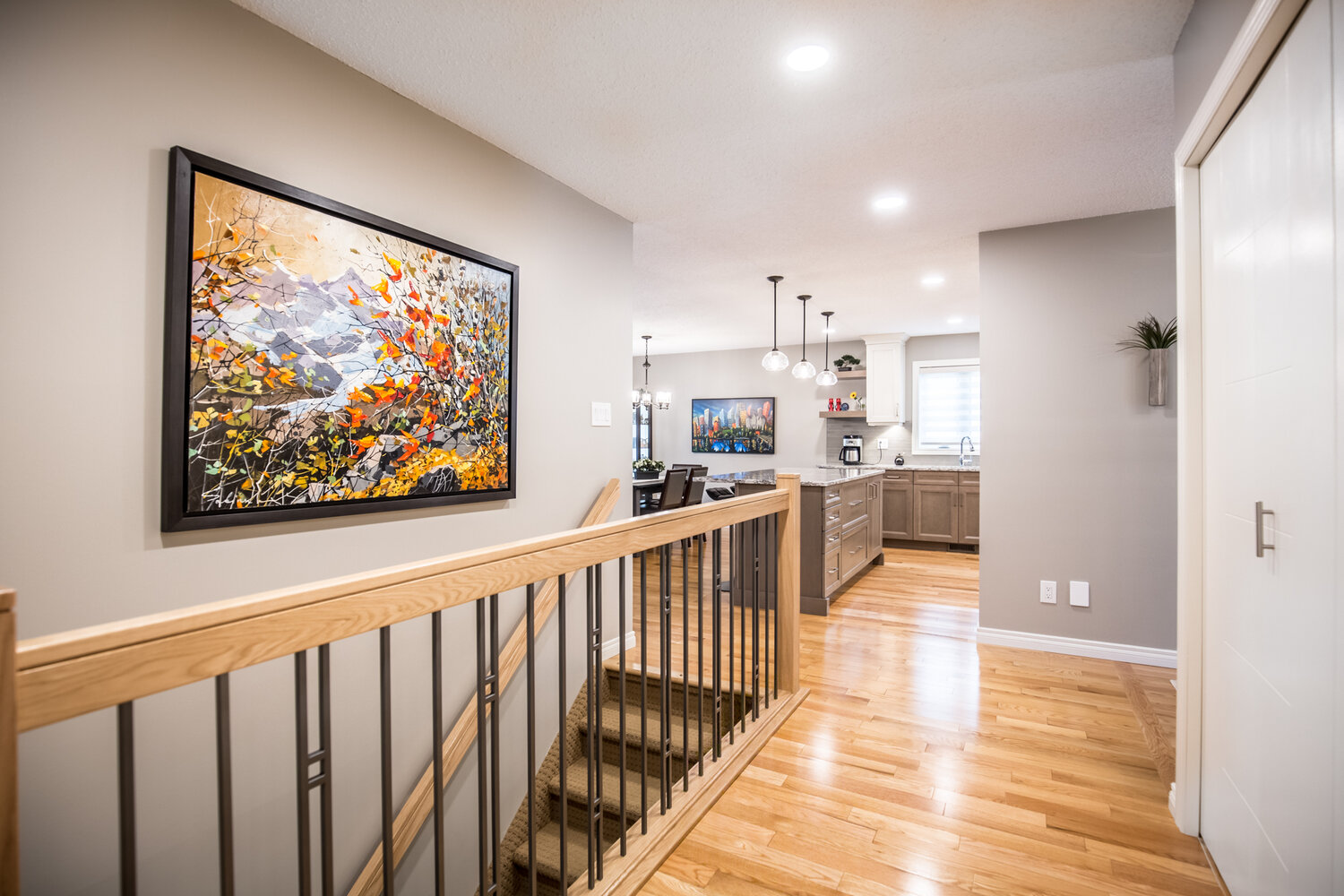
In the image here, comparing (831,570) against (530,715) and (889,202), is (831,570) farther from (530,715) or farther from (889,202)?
(530,715)

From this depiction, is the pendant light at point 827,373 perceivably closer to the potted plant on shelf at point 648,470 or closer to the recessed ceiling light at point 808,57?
the potted plant on shelf at point 648,470

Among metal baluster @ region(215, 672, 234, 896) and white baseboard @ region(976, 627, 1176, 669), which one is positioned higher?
metal baluster @ region(215, 672, 234, 896)

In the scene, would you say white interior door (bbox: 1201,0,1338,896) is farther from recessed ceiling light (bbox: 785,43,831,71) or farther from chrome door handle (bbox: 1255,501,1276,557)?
recessed ceiling light (bbox: 785,43,831,71)

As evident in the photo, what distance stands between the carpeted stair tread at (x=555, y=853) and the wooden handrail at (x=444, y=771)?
0.58 meters

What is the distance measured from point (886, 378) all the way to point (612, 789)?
5.70 meters

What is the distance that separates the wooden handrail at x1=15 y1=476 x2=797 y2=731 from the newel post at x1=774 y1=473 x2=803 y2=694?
1.45m

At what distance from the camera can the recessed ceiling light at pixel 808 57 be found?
201 cm

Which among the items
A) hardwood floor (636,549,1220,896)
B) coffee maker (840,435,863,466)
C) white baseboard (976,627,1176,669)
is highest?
coffee maker (840,435,863,466)

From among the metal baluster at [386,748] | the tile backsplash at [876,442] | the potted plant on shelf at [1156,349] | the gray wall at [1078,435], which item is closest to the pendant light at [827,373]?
the tile backsplash at [876,442]

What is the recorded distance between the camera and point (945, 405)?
295 inches

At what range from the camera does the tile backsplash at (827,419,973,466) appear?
7504 mm

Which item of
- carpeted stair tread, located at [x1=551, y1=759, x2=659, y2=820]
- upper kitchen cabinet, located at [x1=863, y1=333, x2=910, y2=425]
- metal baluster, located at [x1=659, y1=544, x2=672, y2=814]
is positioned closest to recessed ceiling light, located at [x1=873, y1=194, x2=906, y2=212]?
metal baluster, located at [x1=659, y1=544, x2=672, y2=814]

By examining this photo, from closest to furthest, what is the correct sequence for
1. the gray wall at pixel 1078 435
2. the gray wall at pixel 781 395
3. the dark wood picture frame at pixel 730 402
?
the gray wall at pixel 1078 435
the gray wall at pixel 781 395
the dark wood picture frame at pixel 730 402

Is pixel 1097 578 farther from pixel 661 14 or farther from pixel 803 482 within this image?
pixel 661 14
